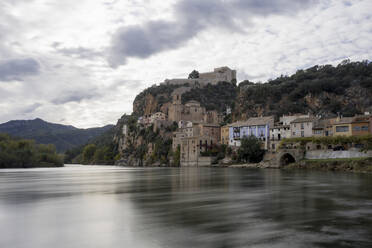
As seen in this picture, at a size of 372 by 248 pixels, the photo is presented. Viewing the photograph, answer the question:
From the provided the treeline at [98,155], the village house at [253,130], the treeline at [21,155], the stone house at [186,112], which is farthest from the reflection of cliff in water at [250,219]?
the treeline at [98,155]

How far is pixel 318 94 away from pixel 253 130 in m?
29.7

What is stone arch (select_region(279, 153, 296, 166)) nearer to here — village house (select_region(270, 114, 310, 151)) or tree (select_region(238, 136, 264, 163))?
village house (select_region(270, 114, 310, 151))

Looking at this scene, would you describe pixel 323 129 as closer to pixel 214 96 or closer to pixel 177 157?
pixel 177 157

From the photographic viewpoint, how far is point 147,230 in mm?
13828

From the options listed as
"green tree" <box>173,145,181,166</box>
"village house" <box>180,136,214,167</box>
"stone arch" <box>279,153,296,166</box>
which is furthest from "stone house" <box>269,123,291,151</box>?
"green tree" <box>173,145,181,166</box>

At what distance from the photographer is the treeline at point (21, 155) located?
3836 inches

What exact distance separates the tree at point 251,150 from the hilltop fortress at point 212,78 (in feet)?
306

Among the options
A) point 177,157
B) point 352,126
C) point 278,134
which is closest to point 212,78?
point 177,157

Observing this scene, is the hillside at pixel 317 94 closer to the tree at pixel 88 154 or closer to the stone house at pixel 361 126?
the stone house at pixel 361 126

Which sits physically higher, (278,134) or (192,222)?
(278,134)

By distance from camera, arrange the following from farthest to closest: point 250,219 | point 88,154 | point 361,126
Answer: point 88,154, point 361,126, point 250,219

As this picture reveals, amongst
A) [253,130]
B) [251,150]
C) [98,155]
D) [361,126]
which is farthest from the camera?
[98,155]

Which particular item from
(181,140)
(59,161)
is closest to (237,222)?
(181,140)

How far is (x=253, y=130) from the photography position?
9081 centimetres
